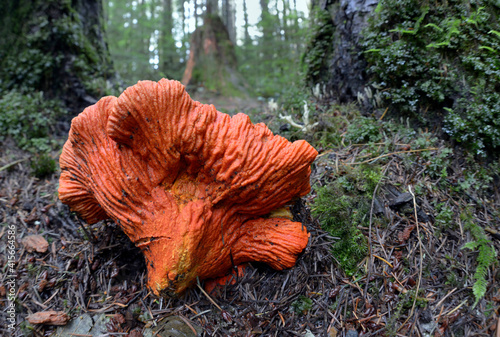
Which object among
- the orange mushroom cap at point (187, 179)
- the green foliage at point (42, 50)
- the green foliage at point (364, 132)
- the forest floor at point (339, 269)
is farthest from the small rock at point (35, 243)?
the green foliage at point (364, 132)

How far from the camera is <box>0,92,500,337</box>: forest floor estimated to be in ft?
7.43

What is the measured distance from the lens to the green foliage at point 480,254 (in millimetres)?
2217

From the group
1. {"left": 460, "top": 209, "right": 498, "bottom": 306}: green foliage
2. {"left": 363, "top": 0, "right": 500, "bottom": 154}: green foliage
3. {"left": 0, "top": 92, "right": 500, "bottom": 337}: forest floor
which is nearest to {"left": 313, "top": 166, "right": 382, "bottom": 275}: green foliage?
{"left": 0, "top": 92, "right": 500, "bottom": 337}: forest floor

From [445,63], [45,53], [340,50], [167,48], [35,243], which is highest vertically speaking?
[167,48]

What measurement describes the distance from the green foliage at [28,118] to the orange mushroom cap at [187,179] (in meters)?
3.21

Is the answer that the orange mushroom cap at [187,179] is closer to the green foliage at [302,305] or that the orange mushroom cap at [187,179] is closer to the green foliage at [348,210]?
the green foliage at [302,305]

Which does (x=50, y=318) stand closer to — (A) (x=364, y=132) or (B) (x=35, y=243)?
(B) (x=35, y=243)

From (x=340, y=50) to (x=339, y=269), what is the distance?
387 centimetres

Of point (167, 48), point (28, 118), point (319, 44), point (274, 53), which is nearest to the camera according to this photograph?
point (28, 118)

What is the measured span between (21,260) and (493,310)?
4.47 metres

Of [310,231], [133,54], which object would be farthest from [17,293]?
[133,54]

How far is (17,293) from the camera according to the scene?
271cm

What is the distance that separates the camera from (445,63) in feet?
12.1

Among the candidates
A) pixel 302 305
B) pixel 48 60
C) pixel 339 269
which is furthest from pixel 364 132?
pixel 48 60
